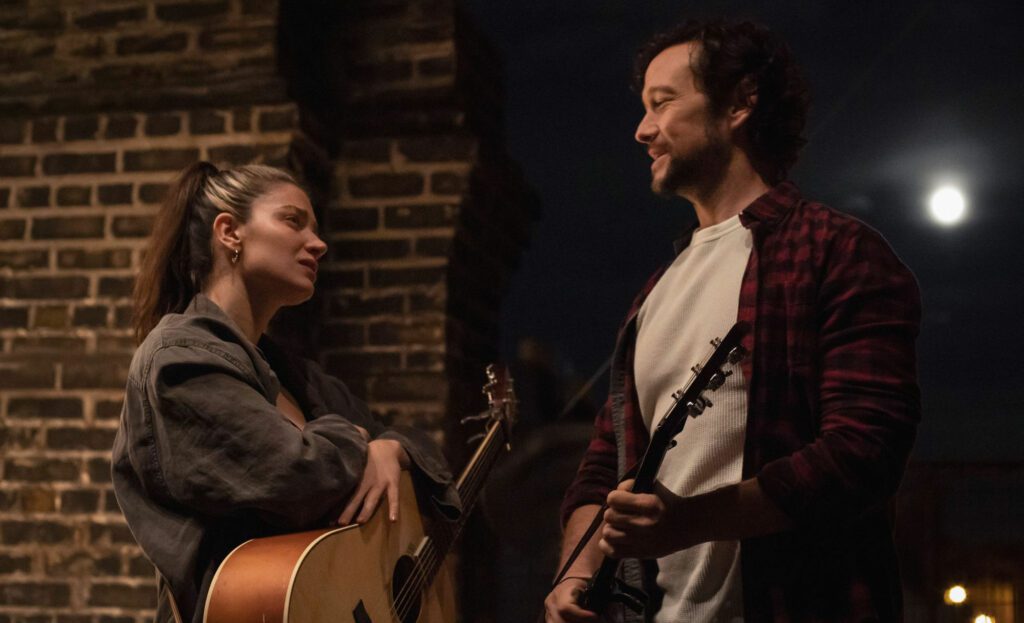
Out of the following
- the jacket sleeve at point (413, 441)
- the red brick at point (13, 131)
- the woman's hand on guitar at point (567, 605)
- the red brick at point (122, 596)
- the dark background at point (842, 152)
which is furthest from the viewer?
the dark background at point (842, 152)

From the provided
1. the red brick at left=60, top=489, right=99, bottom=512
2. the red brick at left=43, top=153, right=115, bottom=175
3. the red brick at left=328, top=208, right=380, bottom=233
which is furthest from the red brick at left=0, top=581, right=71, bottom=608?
the red brick at left=328, top=208, right=380, bottom=233

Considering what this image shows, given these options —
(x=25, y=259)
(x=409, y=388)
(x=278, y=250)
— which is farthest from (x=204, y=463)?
(x=25, y=259)

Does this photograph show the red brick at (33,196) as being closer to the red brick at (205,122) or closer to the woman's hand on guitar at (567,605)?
the red brick at (205,122)

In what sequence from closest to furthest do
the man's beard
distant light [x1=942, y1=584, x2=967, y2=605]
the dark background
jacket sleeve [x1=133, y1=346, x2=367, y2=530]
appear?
jacket sleeve [x1=133, y1=346, x2=367, y2=530], the man's beard, distant light [x1=942, y1=584, x2=967, y2=605], the dark background

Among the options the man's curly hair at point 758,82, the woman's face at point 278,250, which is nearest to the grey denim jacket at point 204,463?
the woman's face at point 278,250

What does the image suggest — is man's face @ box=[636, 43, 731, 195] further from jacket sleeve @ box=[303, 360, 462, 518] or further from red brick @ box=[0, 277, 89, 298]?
red brick @ box=[0, 277, 89, 298]

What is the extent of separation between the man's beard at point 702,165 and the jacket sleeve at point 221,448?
34.1 inches

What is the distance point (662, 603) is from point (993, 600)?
3.76 metres

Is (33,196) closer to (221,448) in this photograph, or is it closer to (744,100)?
(221,448)

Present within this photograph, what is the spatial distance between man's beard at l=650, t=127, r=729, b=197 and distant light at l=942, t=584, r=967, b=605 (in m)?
3.61

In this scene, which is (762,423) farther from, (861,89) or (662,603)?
(861,89)

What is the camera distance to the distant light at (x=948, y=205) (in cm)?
945

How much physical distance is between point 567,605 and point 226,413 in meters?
0.72

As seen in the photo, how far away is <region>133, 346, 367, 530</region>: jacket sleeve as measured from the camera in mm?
1897
